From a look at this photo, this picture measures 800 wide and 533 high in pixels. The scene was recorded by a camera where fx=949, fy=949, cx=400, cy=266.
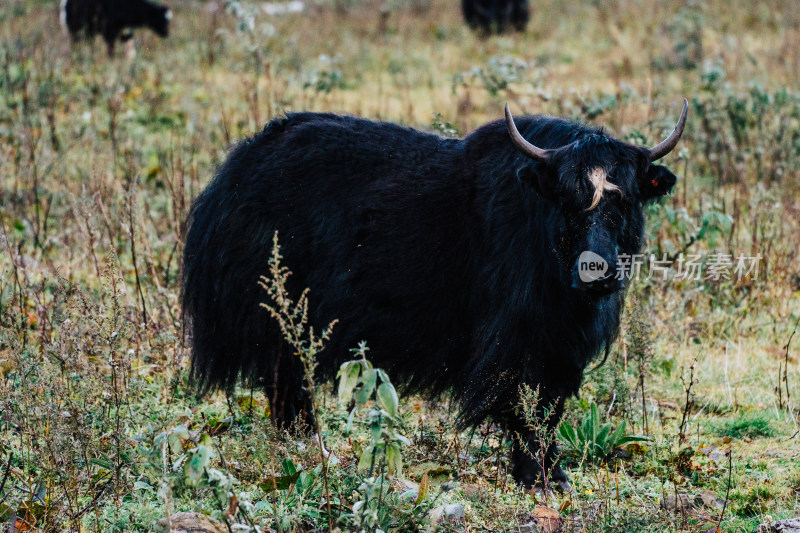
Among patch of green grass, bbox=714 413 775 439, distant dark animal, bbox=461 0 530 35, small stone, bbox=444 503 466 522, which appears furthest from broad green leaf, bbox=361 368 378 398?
distant dark animal, bbox=461 0 530 35

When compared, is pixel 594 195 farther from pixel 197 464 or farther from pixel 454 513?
pixel 197 464

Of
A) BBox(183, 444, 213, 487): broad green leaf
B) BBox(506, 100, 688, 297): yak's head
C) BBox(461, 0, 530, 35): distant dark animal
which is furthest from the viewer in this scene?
BBox(461, 0, 530, 35): distant dark animal

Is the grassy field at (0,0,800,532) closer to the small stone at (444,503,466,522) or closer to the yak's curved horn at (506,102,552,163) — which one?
the small stone at (444,503,466,522)

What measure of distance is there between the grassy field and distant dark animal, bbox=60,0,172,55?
38cm

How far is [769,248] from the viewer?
6539mm

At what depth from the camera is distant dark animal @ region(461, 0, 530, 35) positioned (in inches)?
666

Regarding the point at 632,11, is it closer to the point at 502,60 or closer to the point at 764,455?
the point at 502,60

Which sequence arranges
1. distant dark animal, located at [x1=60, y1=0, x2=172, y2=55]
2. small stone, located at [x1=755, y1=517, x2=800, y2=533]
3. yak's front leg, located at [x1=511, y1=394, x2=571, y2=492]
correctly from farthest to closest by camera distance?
distant dark animal, located at [x1=60, y1=0, x2=172, y2=55] → yak's front leg, located at [x1=511, y1=394, x2=571, y2=492] → small stone, located at [x1=755, y1=517, x2=800, y2=533]

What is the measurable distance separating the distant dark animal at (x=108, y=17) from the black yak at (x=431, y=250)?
8.99 m

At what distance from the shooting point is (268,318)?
4.88m

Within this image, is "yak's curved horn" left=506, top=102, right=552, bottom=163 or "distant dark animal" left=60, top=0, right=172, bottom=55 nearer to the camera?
"yak's curved horn" left=506, top=102, right=552, bottom=163

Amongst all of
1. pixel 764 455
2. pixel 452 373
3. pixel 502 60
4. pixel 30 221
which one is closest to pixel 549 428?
pixel 452 373

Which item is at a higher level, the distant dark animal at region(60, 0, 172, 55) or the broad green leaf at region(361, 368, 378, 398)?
the distant dark animal at region(60, 0, 172, 55)

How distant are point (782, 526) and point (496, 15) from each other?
14458 mm
